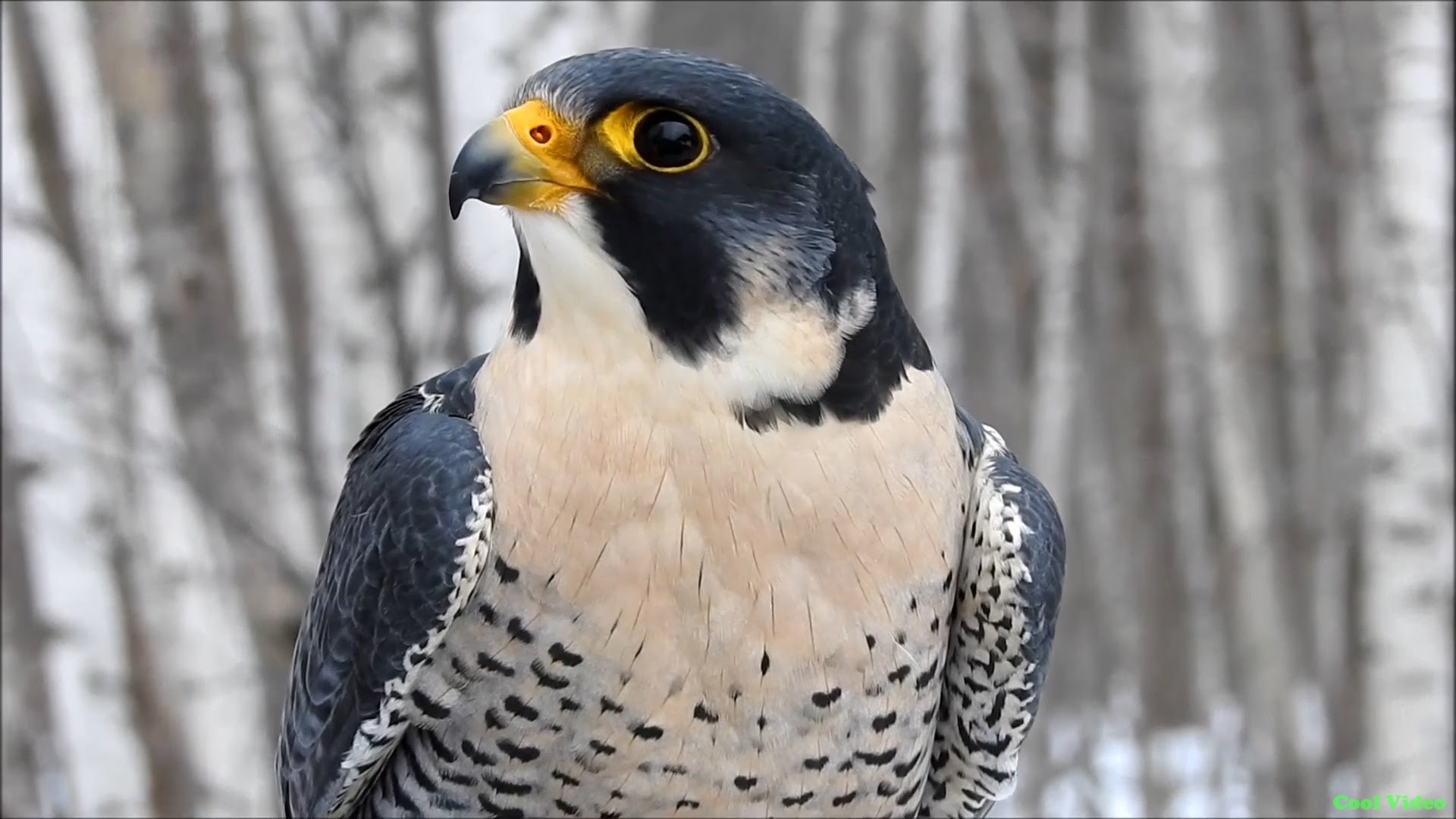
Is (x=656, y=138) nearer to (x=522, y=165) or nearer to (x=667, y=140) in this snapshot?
(x=667, y=140)

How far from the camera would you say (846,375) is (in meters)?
1.54

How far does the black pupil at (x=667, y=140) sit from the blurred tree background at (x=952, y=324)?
1494 millimetres

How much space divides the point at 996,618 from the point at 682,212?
2.47ft

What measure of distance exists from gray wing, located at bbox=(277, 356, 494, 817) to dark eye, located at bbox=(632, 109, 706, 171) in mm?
456

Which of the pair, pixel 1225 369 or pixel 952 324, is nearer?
pixel 952 324

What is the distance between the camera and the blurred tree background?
122 inches

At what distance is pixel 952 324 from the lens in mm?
4238

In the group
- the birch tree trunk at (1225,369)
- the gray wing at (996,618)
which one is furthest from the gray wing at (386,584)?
the birch tree trunk at (1225,369)

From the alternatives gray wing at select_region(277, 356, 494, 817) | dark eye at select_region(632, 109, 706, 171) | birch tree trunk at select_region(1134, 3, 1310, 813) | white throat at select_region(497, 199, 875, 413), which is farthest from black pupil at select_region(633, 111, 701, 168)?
birch tree trunk at select_region(1134, 3, 1310, 813)

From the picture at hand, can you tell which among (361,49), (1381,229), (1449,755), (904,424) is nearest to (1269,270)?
(1381,229)

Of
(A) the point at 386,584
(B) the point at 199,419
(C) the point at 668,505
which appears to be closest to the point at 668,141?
(C) the point at 668,505

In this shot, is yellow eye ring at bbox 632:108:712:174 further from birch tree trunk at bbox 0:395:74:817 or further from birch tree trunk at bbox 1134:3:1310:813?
birch tree trunk at bbox 1134:3:1310:813

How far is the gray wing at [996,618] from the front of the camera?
1.76m

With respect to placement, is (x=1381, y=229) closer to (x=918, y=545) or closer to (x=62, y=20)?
(x=918, y=545)
